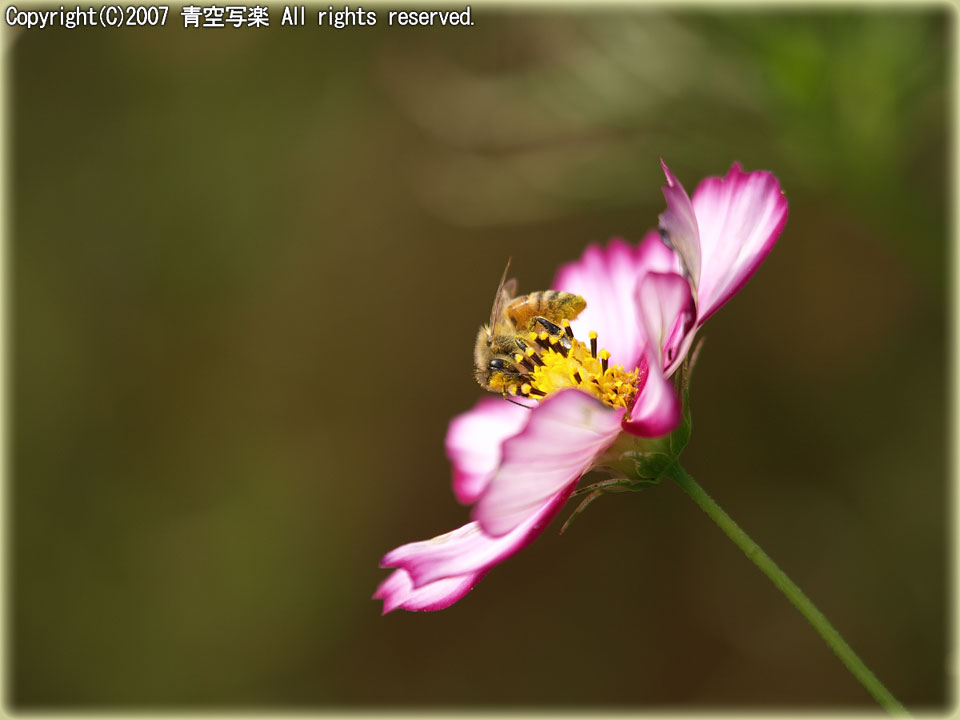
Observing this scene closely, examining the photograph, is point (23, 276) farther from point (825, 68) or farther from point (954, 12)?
point (954, 12)

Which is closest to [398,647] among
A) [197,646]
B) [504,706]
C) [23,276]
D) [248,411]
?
[504,706]

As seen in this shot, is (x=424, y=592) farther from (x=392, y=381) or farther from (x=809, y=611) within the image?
(x=392, y=381)

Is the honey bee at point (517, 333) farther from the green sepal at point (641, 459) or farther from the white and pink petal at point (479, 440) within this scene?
the green sepal at point (641, 459)

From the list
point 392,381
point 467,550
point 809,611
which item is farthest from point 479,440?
point 392,381

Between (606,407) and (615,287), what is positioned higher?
(615,287)

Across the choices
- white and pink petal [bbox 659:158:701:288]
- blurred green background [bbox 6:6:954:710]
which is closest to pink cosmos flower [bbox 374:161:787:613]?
white and pink petal [bbox 659:158:701:288]

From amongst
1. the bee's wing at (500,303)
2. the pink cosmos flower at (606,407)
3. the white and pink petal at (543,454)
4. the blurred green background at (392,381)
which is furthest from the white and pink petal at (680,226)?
the blurred green background at (392,381)

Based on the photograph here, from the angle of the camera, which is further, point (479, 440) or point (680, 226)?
point (479, 440)
